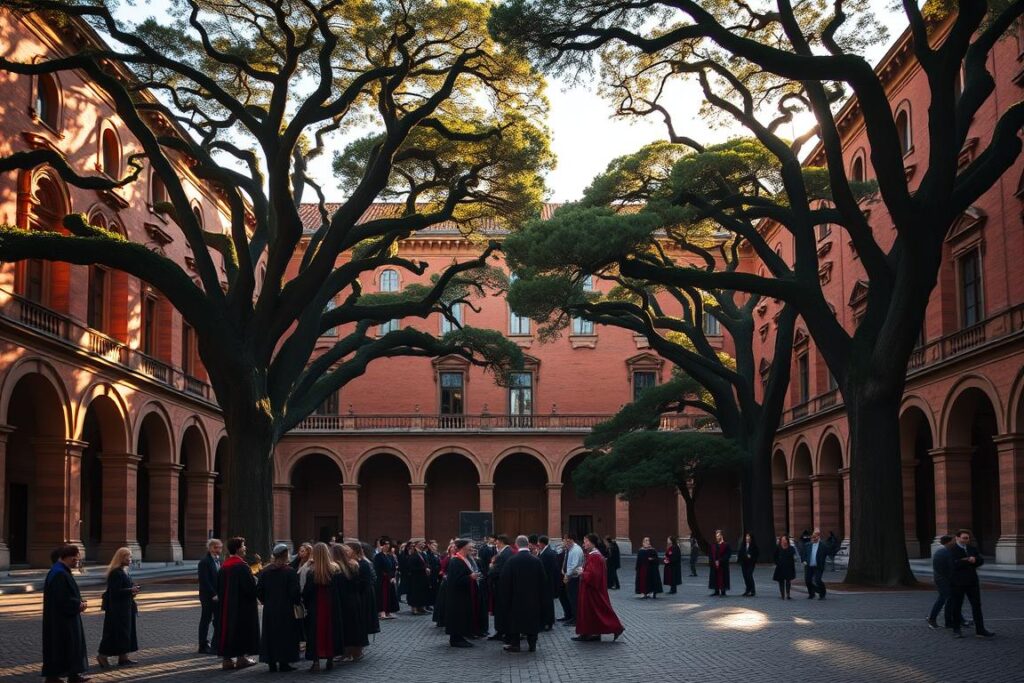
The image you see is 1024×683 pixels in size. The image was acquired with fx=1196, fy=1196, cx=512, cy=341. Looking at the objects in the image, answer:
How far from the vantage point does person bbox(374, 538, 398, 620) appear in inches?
794

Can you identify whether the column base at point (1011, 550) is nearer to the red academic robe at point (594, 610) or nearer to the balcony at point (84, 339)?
the red academic robe at point (594, 610)

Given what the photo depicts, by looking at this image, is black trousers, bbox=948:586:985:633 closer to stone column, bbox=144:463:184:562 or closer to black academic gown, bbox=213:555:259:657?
black academic gown, bbox=213:555:259:657

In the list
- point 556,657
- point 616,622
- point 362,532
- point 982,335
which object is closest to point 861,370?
point 982,335

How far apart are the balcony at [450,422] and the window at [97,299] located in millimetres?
18382

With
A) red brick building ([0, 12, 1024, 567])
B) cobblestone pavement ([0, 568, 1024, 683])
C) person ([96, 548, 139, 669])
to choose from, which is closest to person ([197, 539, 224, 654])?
cobblestone pavement ([0, 568, 1024, 683])

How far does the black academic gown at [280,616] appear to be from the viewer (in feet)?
42.2

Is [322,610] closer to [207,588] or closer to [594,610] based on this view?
[207,588]

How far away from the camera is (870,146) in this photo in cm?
2367

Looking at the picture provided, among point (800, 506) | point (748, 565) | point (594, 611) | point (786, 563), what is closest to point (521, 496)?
point (800, 506)

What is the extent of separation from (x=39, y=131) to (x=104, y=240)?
373 inches

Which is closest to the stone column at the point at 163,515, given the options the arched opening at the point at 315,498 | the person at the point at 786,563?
the arched opening at the point at 315,498

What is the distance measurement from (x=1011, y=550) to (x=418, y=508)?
28.4m

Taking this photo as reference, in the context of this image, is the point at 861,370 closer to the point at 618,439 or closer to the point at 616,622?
the point at 616,622

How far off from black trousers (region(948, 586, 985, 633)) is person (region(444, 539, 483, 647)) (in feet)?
20.3
